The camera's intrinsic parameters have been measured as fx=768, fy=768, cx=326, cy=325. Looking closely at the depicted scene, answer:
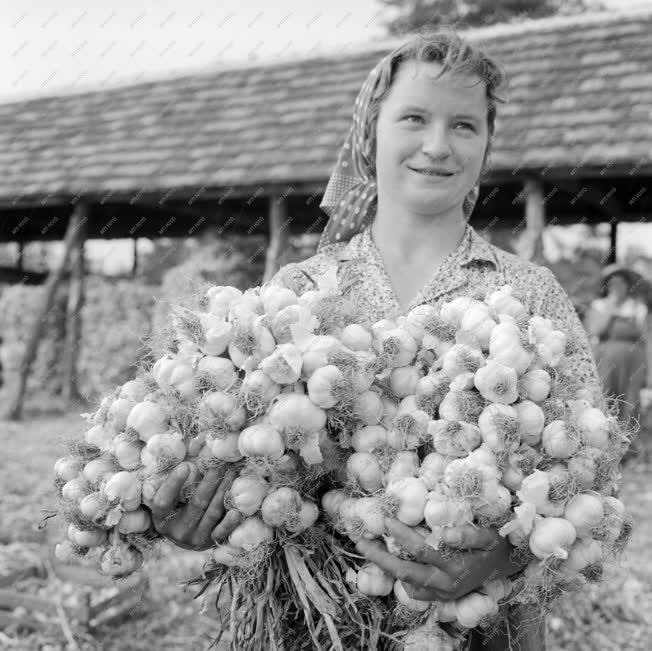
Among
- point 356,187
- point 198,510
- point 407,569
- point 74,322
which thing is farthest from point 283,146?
point 407,569

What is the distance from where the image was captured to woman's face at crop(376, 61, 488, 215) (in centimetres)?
148

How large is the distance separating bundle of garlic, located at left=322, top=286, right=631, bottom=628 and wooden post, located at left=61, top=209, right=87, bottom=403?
305 inches

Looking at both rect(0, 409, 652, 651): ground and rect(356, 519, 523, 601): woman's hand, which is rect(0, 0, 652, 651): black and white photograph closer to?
rect(356, 519, 523, 601): woman's hand

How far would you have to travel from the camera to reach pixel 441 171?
152 centimetres

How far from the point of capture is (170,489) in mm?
1224

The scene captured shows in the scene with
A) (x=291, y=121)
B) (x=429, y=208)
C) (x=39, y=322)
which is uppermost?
(x=291, y=121)

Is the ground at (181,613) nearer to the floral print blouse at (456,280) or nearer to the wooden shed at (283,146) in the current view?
the floral print blouse at (456,280)

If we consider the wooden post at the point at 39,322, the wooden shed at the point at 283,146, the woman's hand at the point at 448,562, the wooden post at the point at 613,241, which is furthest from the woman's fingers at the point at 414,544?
the wooden post at the point at 39,322

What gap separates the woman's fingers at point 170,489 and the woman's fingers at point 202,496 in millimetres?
28

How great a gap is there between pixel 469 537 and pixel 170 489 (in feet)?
1.55

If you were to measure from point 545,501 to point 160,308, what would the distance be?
6.92 meters

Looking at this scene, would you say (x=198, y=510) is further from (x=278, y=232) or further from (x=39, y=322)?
(x=39, y=322)

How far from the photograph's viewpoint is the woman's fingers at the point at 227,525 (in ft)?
3.98

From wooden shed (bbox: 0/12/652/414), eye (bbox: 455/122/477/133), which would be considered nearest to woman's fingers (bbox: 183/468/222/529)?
eye (bbox: 455/122/477/133)
